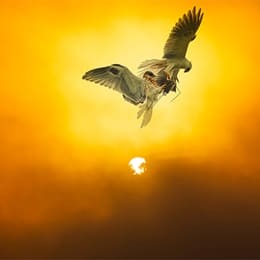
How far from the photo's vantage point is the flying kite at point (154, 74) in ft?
19.5

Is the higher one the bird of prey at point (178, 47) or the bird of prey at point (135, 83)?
the bird of prey at point (178, 47)

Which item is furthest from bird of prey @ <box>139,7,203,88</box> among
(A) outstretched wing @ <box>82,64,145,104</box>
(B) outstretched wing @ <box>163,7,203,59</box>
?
(A) outstretched wing @ <box>82,64,145,104</box>

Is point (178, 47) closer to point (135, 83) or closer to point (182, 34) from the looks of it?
point (182, 34)

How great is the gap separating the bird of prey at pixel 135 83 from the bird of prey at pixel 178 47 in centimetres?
10

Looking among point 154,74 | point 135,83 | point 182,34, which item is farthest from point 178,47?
point 135,83

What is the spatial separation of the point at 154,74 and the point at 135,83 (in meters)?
0.29

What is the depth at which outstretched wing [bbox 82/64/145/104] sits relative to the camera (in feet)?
19.5

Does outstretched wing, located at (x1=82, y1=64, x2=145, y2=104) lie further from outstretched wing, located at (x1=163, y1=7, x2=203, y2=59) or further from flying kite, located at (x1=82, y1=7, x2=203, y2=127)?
outstretched wing, located at (x1=163, y1=7, x2=203, y2=59)

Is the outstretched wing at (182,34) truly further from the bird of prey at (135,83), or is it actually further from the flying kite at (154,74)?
the bird of prey at (135,83)

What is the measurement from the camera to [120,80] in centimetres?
601

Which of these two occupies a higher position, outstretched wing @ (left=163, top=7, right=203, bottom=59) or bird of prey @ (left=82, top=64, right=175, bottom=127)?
outstretched wing @ (left=163, top=7, right=203, bottom=59)

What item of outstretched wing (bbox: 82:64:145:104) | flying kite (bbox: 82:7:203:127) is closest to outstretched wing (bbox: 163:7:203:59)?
flying kite (bbox: 82:7:203:127)

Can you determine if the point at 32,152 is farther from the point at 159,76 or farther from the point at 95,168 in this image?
the point at 159,76

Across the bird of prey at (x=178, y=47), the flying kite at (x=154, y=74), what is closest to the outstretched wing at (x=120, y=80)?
the flying kite at (x=154, y=74)
